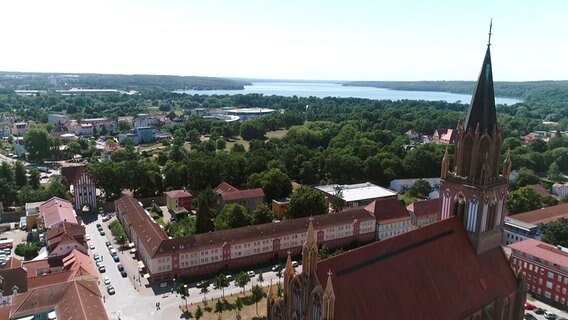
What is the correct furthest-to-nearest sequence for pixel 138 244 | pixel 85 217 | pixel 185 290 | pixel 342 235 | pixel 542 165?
pixel 542 165
pixel 85 217
pixel 342 235
pixel 138 244
pixel 185 290

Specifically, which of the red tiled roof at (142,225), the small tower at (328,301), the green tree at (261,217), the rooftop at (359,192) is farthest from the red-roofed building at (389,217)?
the small tower at (328,301)

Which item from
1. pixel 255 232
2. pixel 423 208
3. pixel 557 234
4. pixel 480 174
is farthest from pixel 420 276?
pixel 423 208

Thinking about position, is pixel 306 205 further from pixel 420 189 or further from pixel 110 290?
pixel 110 290

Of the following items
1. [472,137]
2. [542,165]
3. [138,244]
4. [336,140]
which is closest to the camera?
[472,137]

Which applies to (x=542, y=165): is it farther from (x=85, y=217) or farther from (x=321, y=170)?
(x=85, y=217)

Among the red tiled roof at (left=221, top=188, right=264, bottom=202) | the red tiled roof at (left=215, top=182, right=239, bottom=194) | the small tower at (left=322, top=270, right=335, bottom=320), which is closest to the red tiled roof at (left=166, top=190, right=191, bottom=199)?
the red tiled roof at (left=215, top=182, right=239, bottom=194)


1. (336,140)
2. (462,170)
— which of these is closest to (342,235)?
(462,170)

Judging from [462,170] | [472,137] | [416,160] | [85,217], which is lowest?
[85,217]
